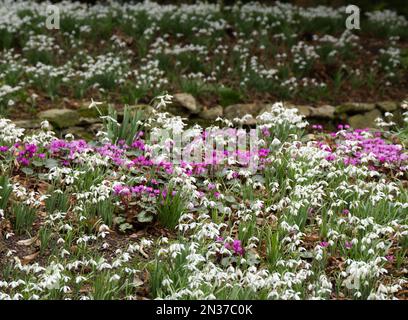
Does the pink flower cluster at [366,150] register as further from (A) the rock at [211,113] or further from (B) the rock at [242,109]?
(A) the rock at [211,113]

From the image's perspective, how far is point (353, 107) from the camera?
8555mm

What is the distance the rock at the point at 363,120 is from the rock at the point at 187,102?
2091 mm

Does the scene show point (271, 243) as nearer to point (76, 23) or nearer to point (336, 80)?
point (336, 80)

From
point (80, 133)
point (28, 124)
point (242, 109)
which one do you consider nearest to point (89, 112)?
point (80, 133)

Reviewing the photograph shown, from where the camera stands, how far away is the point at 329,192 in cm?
527

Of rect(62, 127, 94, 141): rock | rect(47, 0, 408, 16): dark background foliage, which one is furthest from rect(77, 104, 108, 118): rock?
rect(47, 0, 408, 16): dark background foliage

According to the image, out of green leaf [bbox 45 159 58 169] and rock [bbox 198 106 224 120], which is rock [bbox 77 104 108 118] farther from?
green leaf [bbox 45 159 58 169]

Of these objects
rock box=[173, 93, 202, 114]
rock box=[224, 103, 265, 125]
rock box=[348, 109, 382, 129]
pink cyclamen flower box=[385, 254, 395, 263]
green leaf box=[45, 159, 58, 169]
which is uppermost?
green leaf box=[45, 159, 58, 169]

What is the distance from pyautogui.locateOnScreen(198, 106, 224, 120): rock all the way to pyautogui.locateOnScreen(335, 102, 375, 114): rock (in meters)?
1.63

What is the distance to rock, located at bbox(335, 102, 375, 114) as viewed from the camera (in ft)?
28.0

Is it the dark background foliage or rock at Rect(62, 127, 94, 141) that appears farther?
the dark background foliage

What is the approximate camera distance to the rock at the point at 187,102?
26.9 feet

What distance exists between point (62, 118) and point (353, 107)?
3.93m

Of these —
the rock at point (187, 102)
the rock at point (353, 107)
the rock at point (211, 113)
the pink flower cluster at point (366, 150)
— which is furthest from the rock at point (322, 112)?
the pink flower cluster at point (366, 150)
